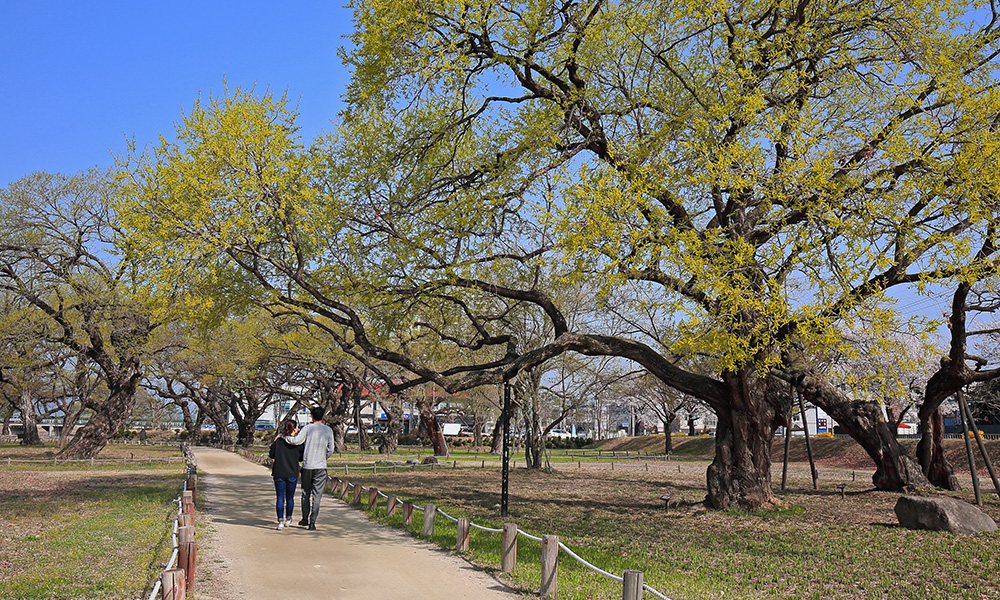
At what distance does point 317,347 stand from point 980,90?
30.6m

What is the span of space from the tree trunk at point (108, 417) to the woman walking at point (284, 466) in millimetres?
23508

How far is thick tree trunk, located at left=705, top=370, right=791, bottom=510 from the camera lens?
14.8m

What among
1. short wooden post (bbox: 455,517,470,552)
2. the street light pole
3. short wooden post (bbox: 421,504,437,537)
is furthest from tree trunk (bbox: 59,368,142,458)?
short wooden post (bbox: 455,517,470,552)

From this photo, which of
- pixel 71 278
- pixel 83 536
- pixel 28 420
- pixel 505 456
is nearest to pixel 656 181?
pixel 505 456

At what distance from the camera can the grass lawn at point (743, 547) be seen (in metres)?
8.48

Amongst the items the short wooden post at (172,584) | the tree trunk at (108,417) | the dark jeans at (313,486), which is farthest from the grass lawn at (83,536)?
the tree trunk at (108,417)

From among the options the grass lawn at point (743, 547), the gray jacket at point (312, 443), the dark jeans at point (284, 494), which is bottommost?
the grass lawn at point (743, 547)

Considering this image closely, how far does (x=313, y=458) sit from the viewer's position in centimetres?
1187

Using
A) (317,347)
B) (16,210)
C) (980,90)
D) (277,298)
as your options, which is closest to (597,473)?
(317,347)

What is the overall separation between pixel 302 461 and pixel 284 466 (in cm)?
36

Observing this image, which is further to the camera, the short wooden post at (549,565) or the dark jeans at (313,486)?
the dark jeans at (313,486)

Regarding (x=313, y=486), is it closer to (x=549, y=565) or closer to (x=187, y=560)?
(x=187, y=560)

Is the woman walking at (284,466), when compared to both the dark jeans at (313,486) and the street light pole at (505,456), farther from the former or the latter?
the street light pole at (505,456)

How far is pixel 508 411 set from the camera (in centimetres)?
1338
